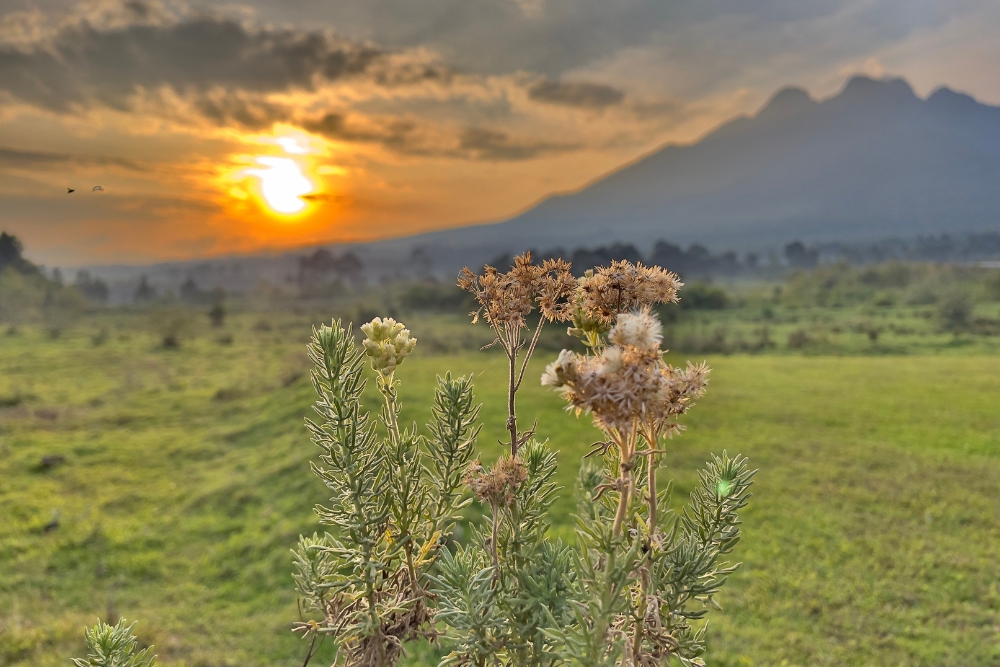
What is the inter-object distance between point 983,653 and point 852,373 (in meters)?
10.9

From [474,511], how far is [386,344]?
5.97 m

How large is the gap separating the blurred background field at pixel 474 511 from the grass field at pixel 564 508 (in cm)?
3

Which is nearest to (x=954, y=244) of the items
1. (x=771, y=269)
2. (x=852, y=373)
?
(x=771, y=269)

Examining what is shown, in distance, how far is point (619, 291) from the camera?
0.90 meters

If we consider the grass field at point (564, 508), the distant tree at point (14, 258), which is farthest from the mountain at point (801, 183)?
the grass field at point (564, 508)

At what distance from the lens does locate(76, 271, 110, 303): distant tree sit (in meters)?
38.1

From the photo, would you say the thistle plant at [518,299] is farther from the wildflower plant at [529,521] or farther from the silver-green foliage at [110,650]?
the silver-green foliage at [110,650]

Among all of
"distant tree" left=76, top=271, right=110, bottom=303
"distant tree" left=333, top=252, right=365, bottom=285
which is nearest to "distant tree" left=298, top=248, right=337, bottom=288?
"distant tree" left=333, top=252, right=365, bottom=285

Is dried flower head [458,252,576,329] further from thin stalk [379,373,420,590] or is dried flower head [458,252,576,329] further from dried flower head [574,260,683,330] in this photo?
thin stalk [379,373,420,590]

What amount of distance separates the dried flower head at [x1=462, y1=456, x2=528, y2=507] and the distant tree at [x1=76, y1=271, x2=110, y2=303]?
47.0 m

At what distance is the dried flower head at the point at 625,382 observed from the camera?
2.22 feet

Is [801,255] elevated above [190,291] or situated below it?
below

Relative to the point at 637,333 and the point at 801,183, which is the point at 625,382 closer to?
the point at 637,333

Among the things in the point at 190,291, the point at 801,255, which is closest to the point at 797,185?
the point at 801,255
